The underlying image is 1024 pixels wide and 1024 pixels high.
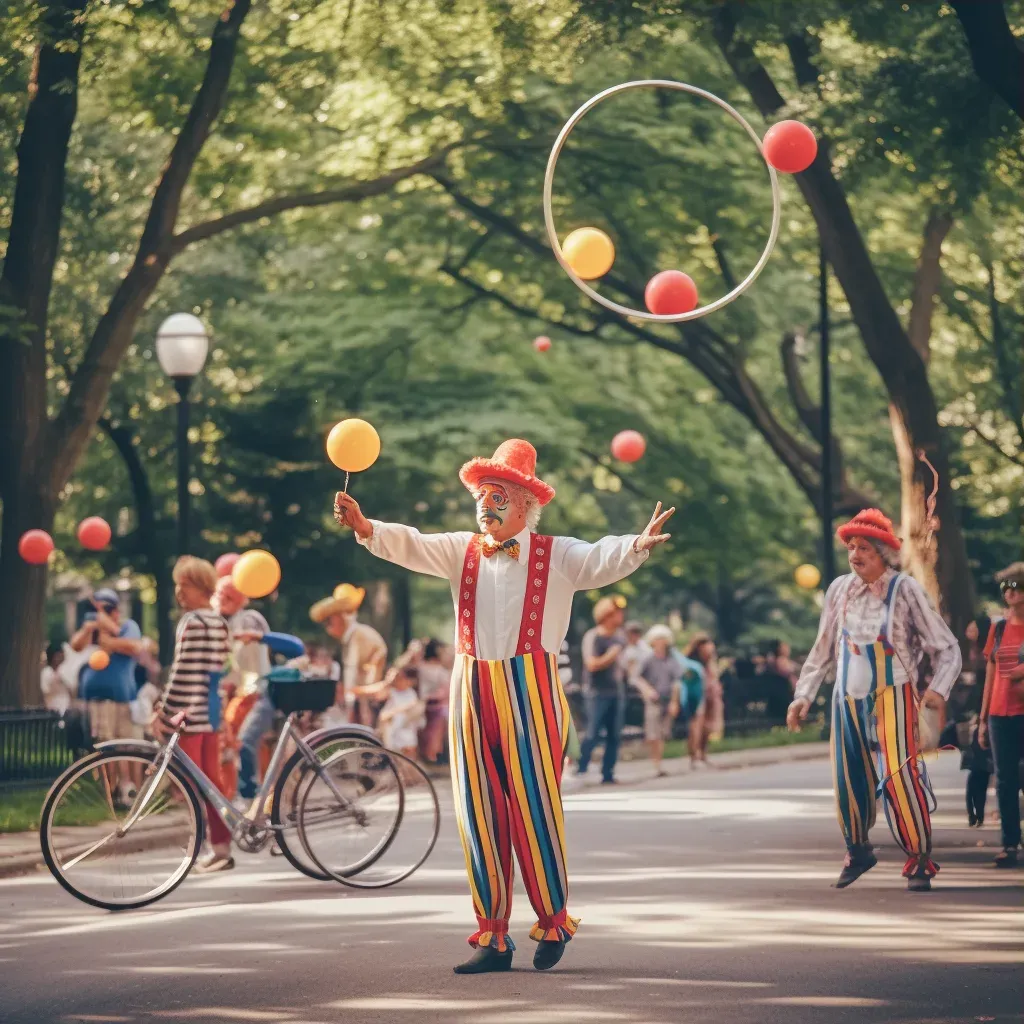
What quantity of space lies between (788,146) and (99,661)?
842 cm

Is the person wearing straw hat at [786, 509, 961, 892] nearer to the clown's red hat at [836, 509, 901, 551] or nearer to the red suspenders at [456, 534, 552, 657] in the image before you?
the clown's red hat at [836, 509, 901, 551]

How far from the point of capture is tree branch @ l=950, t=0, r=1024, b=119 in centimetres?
1521

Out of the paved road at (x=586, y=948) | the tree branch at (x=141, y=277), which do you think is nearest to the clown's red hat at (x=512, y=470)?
the paved road at (x=586, y=948)

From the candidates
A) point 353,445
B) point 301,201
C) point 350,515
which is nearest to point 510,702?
point 350,515

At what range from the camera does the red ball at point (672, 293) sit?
11.9m

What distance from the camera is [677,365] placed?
35000 millimetres

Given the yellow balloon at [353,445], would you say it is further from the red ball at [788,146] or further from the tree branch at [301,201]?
the tree branch at [301,201]

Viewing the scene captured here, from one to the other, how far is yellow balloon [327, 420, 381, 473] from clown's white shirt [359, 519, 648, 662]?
274 mm

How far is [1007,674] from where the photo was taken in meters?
12.1

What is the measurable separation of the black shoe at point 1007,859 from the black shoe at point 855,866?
4.81 ft

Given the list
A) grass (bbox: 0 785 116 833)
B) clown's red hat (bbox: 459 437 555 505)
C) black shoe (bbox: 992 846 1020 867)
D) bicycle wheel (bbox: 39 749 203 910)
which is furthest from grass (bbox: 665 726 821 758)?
clown's red hat (bbox: 459 437 555 505)

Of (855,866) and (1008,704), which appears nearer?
(855,866)

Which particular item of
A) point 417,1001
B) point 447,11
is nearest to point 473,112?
point 447,11

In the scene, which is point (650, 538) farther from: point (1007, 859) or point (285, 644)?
point (285, 644)
